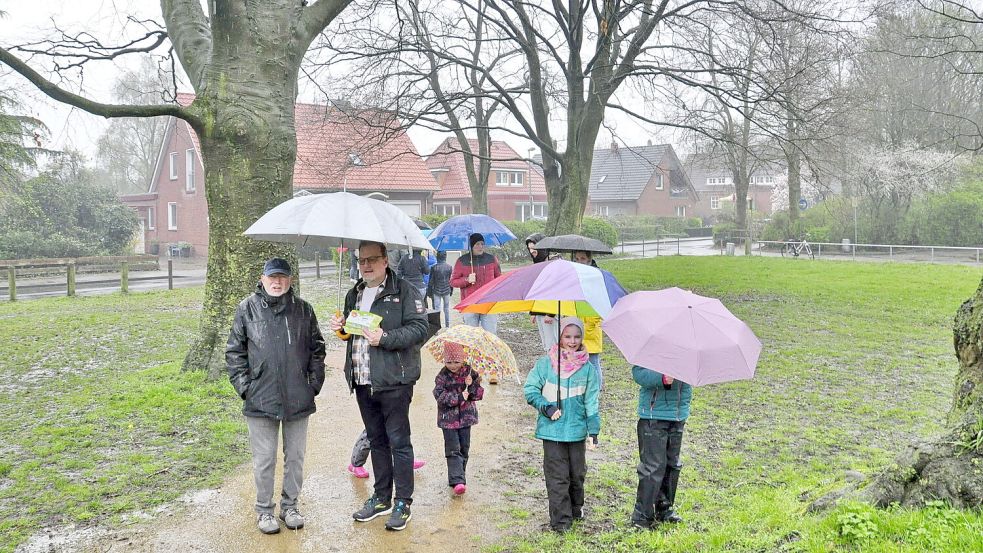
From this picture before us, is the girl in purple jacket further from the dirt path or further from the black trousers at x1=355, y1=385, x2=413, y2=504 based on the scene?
the black trousers at x1=355, y1=385, x2=413, y2=504

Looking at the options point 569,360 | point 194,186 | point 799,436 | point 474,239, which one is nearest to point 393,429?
point 569,360

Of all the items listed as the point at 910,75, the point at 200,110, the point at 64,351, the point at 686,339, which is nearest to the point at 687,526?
the point at 686,339

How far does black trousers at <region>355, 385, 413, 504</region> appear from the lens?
16.0 feet

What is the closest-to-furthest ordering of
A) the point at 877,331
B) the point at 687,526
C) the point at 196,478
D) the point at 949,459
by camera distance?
the point at 949,459 → the point at 687,526 → the point at 196,478 → the point at 877,331

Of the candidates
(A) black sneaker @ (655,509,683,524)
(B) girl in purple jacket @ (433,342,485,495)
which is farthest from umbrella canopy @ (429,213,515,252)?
(A) black sneaker @ (655,509,683,524)

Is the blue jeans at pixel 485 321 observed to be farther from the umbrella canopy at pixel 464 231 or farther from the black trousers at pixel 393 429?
the black trousers at pixel 393 429

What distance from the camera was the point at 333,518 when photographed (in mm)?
5023

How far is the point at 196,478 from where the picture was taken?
5.82 metres

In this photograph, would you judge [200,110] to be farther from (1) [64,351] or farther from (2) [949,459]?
(2) [949,459]

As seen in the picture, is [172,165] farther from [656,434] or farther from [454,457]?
[656,434]

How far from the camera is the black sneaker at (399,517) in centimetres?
481

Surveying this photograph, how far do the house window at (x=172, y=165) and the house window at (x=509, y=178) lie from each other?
74.3 ft

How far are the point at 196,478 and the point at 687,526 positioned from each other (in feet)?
12.4

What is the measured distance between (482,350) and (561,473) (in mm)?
1043
